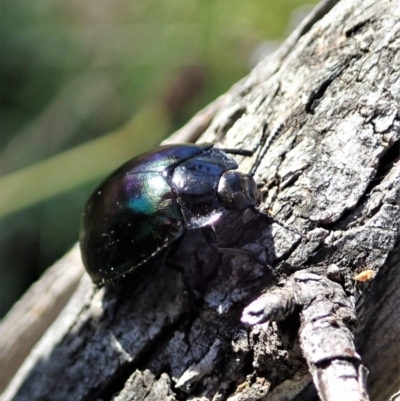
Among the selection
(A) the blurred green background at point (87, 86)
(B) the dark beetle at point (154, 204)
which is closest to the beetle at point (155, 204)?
(B) the dark beetle at point (154, 204)

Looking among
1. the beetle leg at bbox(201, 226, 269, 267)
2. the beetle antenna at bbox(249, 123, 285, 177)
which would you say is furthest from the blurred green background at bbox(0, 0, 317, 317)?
the beetle leg at bbox(201, 226, 269, 267)

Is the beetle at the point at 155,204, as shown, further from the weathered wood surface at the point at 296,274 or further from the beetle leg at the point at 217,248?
the weathered wood surface at the point at 296,274

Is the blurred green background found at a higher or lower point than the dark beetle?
higher

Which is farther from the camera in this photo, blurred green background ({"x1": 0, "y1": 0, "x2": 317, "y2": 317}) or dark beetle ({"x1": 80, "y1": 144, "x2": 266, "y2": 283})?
blurred green background ({"x1": 0, "y1": 0, "x2": 317, "y2": 317})

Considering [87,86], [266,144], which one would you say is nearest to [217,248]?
[266,144]

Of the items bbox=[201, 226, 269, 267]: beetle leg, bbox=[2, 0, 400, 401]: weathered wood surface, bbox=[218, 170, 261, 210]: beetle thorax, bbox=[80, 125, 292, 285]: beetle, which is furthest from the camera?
bbox=[80, 125, 292, 285]: beetle

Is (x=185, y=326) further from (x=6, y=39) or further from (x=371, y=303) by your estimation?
(x=6, y=39)

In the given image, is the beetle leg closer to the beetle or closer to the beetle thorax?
the beetle

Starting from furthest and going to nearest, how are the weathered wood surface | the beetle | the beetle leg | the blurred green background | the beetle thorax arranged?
the blurred green background → the beetle → the beetle thorax → the beetle leg → the weathered wood surface
